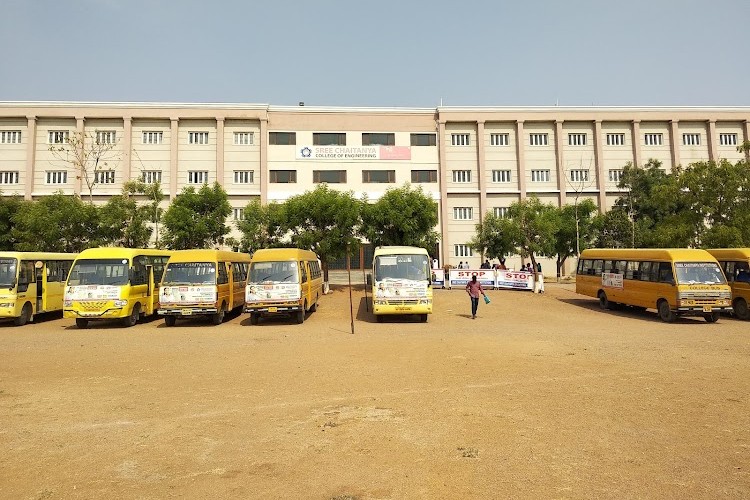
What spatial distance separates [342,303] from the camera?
22703mm

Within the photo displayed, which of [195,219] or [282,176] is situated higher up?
[282,176]

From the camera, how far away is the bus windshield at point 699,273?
52.9 feet

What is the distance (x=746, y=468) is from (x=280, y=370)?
7168mm

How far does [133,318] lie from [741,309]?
21.8m

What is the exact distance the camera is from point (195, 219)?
28.0 m

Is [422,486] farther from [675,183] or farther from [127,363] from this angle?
[675,183]

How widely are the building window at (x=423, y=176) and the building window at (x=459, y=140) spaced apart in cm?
319

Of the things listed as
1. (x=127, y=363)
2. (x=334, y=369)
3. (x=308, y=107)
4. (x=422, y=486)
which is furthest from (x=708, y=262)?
(x=308, y=107)

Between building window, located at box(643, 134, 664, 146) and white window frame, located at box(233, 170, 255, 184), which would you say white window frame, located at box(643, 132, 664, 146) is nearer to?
building window, located at box(643, 134, 664, 146)

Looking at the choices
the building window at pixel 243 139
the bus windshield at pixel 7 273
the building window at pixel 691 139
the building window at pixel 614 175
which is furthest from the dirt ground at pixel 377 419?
the building window at pixel 691 139

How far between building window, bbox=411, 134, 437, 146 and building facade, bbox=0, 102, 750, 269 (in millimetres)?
115

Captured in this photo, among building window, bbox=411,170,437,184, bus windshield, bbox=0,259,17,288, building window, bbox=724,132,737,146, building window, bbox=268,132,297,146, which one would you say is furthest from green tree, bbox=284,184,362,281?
building window, bbox=724,132,737,146

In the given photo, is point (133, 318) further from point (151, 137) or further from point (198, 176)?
point (151, 137)

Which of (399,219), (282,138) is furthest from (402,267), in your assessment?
(282,138)
